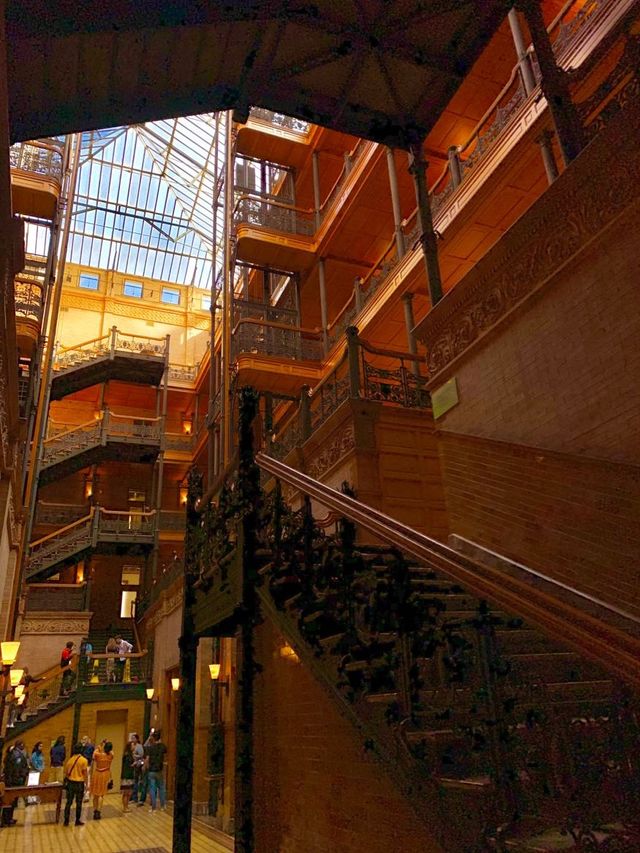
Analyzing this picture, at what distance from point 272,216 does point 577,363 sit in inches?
561

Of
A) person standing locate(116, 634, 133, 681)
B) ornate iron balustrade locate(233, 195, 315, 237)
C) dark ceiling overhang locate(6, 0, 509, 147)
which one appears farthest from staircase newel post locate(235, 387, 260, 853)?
person standing locate(116, 634, 133, 681)

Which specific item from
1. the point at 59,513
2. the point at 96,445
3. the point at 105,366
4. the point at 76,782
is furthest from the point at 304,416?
the point at 59,513

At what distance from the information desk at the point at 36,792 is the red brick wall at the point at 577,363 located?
1109 cm

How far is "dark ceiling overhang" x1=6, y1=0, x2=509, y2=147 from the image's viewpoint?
698cm

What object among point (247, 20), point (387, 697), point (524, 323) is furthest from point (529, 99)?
point (387, 697)

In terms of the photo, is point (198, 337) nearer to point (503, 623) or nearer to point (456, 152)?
point (456, 152)

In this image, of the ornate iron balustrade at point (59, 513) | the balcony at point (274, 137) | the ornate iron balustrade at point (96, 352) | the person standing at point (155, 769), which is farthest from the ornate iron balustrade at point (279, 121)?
the person standing at point (155, 769)

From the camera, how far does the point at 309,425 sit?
1038 cm

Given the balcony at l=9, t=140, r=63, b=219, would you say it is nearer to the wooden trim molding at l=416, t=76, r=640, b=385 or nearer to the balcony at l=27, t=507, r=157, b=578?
the balcony at l=27, t=507, r=157, b=578

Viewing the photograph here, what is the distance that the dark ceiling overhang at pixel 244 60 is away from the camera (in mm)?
6984

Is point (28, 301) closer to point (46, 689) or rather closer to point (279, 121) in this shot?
point (279, 121)

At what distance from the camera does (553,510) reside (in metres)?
5.49

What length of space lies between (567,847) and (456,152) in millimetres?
11886

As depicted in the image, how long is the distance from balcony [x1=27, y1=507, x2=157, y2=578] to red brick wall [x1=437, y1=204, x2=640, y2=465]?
58.2 feet
